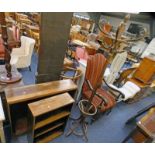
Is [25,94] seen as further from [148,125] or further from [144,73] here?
[144,73]

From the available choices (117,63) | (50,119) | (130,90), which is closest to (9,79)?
(50,119)

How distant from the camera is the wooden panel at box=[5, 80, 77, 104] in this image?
4.62ft

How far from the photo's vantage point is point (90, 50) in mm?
4379

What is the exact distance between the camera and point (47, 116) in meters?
1.67

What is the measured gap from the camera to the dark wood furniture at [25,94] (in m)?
1.43

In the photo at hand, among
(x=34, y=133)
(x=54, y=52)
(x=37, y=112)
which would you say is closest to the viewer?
(x=37, y=112)

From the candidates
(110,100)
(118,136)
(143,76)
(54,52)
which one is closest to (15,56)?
(54,52)

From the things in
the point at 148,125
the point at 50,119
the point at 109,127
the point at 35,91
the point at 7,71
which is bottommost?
the point at 109,127

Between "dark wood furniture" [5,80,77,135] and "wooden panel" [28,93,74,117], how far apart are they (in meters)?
0.08

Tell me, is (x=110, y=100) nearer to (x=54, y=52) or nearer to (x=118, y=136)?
(x=118, y=136)

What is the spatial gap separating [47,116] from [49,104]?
0.27 metres

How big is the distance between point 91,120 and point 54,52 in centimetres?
149


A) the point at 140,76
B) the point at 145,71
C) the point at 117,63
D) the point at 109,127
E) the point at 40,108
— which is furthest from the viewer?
the point at 140,76

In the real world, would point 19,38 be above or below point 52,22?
below
